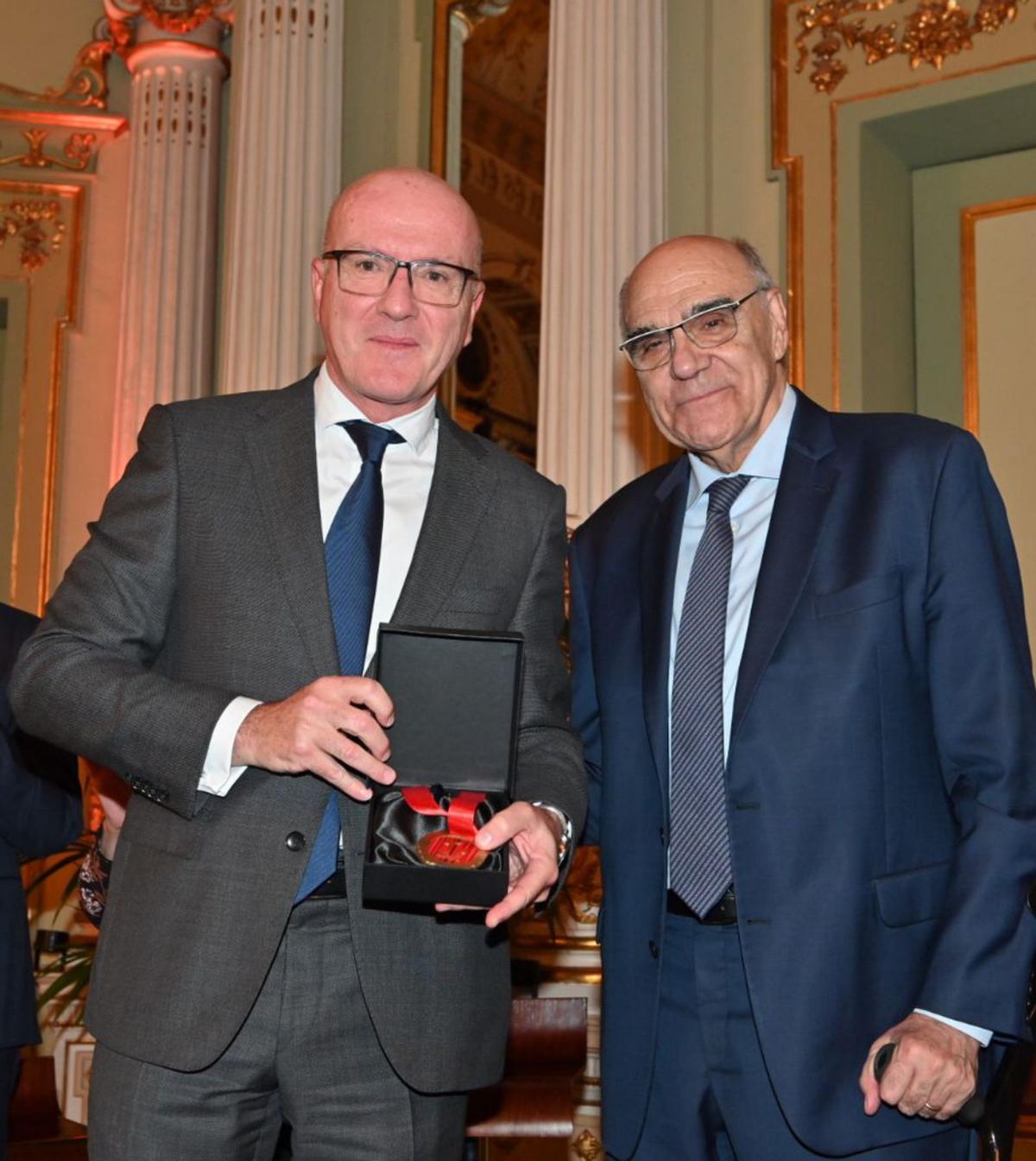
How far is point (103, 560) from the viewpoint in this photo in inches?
83.4

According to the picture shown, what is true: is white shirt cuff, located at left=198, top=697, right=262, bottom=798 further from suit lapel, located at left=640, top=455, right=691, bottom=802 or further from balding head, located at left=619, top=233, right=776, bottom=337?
balding head, located at left=619, top=233, right=776, bottom=337

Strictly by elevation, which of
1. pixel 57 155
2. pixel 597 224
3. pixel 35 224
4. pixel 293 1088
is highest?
pixel 57 155

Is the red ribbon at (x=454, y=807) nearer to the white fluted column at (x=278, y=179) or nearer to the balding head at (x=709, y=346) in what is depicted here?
the balding head at (x=709, y=346)

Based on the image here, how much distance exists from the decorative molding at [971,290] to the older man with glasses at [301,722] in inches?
112

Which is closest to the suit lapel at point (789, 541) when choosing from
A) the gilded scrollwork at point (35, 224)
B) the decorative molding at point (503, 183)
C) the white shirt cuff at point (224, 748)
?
the white shirt cuff at point (224, 748)

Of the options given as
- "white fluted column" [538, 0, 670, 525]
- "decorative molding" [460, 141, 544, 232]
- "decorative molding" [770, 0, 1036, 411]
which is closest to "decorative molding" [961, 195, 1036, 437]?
"decorative molding" [770, 0, 1036, 411]

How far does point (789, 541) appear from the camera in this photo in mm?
2357

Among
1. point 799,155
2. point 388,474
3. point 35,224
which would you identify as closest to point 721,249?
point 388,474

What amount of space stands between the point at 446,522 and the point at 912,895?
84 cm

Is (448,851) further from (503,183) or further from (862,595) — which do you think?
(503,183)

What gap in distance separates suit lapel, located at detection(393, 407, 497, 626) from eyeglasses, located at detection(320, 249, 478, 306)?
7.6 inches

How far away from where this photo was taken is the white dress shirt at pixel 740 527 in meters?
2.37

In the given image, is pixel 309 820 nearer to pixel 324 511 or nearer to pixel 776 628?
pixel 324 511

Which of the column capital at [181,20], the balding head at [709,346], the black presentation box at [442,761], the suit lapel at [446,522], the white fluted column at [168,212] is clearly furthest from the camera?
the column capital at [181,20]
